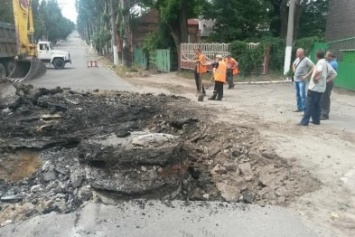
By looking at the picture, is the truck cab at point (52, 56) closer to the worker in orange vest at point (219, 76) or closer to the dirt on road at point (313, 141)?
the dirt on road at point (313, 141)

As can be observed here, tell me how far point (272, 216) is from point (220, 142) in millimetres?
2756

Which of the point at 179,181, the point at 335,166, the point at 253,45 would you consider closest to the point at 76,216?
the point at 179,181

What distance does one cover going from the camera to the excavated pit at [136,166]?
509cm

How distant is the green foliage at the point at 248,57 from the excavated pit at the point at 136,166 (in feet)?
38.4

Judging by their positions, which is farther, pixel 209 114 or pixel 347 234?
pixel 209 114

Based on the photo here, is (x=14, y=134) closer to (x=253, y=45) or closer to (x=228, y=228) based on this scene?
(x=228, y=228)

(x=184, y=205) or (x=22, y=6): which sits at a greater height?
(x=22, y=6)

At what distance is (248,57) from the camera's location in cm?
1944

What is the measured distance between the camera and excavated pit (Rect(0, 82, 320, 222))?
509 centimetres

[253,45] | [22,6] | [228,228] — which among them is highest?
[22,6]

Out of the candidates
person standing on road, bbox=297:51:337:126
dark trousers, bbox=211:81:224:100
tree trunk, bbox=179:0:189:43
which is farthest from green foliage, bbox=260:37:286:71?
person standing on road, bbox=297:51:337:126

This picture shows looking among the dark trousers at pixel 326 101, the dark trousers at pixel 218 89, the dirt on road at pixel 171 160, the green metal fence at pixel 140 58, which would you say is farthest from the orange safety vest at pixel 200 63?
the green metal fence at pixel 140 58

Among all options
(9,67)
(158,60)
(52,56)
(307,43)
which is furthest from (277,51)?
(52,56)

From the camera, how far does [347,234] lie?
4.13 metres
